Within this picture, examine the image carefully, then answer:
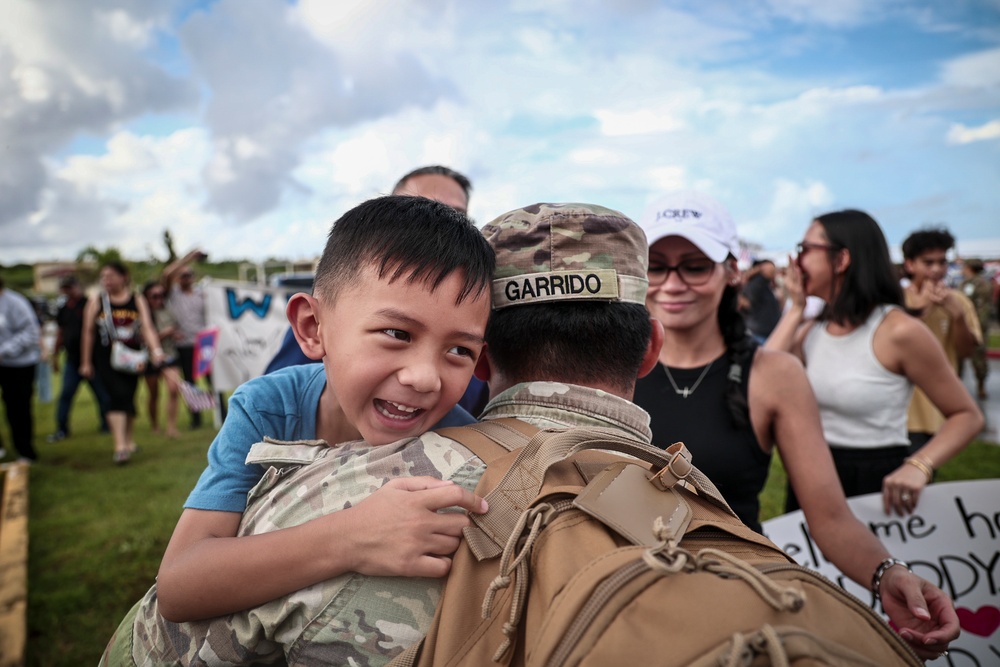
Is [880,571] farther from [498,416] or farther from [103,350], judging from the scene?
[103,350]

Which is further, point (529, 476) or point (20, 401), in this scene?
point (20, 401)

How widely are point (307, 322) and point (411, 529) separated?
619mm

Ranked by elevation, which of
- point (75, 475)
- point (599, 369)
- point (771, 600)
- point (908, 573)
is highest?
point (599, 369)

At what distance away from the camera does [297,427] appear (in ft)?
5.06

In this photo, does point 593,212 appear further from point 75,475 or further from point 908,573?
point 75,475

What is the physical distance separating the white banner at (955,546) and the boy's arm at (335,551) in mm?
2206

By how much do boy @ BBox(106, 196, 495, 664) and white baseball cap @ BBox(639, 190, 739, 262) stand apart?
4.34 feet

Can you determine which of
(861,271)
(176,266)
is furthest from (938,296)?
(176,266)

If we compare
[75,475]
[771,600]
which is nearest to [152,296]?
[75,475]

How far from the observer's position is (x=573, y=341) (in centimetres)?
→ 129

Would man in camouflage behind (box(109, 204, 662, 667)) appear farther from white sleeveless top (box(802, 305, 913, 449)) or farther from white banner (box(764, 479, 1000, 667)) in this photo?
white sleeveless top (box(802, 305, 913, 449))

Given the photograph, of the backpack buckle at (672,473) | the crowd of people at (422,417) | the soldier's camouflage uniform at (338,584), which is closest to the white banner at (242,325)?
the crowd of people at (422,417)

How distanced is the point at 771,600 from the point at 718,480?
59.9 inches

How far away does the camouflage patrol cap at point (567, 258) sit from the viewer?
1.30 metres
